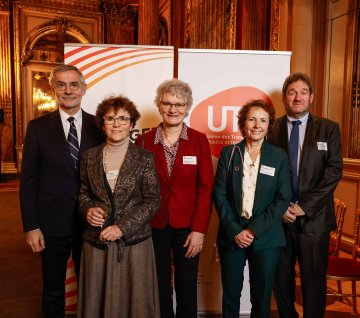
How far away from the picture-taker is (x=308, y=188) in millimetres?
2041

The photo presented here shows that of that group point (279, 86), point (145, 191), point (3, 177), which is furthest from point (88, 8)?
point (145, 191)

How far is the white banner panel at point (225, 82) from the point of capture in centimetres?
253

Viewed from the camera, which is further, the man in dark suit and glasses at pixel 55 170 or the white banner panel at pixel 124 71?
the white banner panel at pixel 124 71

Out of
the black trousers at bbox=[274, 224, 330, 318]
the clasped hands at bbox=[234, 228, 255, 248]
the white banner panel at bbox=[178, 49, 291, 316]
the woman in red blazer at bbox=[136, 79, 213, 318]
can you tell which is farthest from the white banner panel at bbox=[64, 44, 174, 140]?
the black trousers at bbox=[274, 224, 330, 318]

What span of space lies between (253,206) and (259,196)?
0.06m

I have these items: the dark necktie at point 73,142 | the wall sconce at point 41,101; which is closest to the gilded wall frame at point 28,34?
the wall sconce at point 41,101

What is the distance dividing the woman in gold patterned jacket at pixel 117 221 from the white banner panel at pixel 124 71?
829 millimetres

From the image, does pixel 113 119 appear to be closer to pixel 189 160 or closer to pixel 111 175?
pixel 111 175

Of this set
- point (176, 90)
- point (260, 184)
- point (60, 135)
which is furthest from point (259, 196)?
point (60, 135)

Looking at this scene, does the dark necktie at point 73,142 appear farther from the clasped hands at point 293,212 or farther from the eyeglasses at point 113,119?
the clasped hands at point 293,212

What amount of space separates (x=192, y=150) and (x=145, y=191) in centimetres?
36

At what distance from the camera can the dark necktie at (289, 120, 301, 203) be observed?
2057 millimetres

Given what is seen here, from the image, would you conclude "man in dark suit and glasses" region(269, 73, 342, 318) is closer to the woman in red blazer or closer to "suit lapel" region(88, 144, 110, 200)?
the woman in red blazer

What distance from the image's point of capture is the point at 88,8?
11656mm
